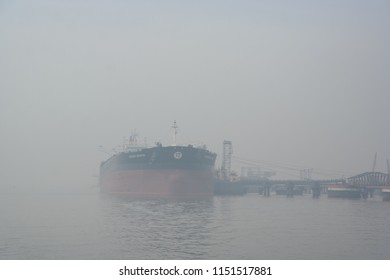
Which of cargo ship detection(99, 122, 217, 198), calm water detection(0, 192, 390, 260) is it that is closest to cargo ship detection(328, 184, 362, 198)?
cargo ship detection(99, 122, 217, 198)

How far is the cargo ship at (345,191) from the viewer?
283 feet

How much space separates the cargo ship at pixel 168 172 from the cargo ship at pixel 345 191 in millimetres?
32378

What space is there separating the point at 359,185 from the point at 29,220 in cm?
7349

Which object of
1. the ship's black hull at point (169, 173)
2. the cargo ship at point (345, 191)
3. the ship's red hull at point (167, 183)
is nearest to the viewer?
the ship's red hull at point (167, 183)

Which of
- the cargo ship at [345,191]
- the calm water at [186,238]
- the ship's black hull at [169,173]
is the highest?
the ship's black hull at [169,173]

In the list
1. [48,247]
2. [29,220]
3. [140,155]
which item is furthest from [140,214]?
[140,155]

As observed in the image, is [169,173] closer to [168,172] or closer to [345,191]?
[168,172]

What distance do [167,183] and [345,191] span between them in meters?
41.9

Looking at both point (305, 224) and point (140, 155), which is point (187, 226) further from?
point (140, 155)

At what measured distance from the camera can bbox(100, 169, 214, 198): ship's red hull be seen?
55094mm

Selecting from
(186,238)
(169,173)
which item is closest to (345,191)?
(169,173)

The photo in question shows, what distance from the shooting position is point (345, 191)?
3396 inches

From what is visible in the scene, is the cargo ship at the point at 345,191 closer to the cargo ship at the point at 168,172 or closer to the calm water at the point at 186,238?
the cargo ship at the point at 168,172

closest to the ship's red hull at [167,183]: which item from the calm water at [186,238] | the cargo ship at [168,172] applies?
the cargo ship at [168,172]
